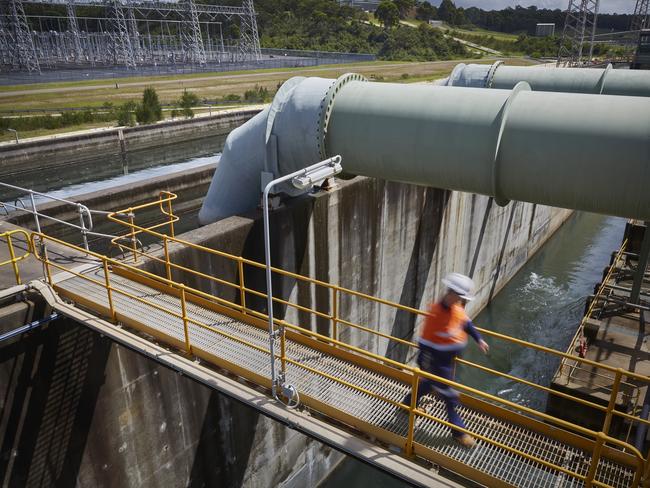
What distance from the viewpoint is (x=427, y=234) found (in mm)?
14109

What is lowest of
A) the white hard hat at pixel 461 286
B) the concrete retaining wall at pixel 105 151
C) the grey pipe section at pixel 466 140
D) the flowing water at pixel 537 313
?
the flowing water at pixel 537 313

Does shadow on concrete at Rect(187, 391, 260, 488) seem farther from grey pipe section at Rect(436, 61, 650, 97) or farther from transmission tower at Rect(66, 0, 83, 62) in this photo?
transmission tower at Rect(66, 0, 83, 62)

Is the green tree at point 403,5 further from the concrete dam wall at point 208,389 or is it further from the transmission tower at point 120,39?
the concrete dam wall at point 208,389

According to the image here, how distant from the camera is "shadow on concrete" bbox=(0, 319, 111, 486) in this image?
6219 mm

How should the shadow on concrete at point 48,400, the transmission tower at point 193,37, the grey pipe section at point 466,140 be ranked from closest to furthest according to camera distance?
the grey pipe section at point 466,140
the shadow on concrete at point 48,400
the transmission tower at point 193,37

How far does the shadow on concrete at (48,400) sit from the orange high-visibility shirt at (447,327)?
14.9 ft

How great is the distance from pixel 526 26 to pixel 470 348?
143m

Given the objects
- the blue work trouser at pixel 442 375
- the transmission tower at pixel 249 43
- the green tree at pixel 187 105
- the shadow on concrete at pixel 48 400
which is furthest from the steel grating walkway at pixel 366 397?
the transmission tower at pixel 249 43

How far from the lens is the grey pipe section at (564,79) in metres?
11.4

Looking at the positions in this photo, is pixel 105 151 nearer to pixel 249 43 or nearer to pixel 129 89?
pixel 129 89

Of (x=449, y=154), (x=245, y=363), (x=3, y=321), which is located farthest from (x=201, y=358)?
(x=449, y=154)

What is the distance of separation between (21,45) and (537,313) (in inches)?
2364

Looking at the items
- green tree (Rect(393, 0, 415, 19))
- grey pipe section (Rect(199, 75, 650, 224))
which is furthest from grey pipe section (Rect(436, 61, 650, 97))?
green tree (Rect(393, 0, 415, 19))

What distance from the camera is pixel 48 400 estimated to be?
6.61 meters
